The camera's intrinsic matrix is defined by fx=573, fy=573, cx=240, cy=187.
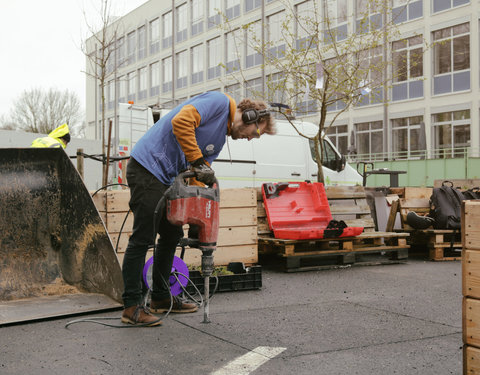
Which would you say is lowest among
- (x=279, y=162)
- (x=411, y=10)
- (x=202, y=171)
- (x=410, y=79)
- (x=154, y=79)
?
(x=202, y=171)

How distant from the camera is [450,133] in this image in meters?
26.2

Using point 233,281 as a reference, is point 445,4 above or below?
above

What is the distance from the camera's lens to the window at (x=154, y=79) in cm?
4634

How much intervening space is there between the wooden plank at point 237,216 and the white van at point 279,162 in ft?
17.3

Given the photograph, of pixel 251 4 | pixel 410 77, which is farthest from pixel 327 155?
pixel 251 4

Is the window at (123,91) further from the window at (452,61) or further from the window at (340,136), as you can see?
the window at (452,61)

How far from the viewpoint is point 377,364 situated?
340cm

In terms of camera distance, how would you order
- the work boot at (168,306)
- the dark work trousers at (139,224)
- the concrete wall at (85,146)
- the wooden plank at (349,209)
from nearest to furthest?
1. the dark work trousers at (139,224)
2. the work boot at (168,306)
3. the wooden plank at (349,209)
4. the concrete wall at (85,146)

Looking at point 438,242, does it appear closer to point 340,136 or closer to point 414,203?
point 414,203

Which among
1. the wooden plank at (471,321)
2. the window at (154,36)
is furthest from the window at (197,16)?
the wooden plank at (471,321)

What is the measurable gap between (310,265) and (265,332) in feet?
13.2

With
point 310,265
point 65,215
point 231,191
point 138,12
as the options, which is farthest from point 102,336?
point 138,12

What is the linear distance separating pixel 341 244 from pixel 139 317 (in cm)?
431

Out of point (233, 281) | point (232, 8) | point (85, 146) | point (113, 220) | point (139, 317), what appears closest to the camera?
point (139, 317)
